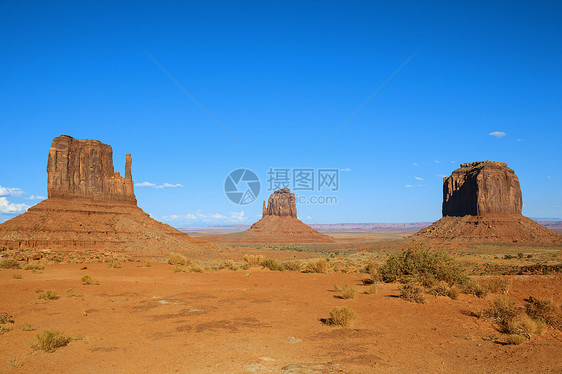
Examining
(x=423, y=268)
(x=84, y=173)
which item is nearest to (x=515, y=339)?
(x=423, y=268)

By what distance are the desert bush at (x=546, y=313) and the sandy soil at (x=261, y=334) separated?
0.69m

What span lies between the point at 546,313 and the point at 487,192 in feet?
283

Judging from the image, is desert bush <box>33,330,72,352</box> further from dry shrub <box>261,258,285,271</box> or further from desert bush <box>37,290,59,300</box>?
dry shrub <box>261,258,285,271</box>

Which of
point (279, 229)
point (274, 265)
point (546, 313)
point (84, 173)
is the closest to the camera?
point (546, 313)

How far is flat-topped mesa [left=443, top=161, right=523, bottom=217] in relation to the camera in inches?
3425

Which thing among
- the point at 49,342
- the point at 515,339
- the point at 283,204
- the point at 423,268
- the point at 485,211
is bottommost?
the point at 49,342

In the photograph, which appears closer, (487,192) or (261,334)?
(261,334)

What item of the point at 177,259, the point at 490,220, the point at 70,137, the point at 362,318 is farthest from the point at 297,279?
the point at 490,220

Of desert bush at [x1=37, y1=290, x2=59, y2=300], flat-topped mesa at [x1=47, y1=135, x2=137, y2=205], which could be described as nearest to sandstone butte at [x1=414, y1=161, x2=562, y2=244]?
flat-topped mesa at [x1=47, y1=135, x2=137, y2=205]

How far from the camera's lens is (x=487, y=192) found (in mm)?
87000

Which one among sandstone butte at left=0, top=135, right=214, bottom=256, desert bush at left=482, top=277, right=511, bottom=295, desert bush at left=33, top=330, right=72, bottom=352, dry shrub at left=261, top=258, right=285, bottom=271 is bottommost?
dry shrub at left=261, top=258, right=285, bottom=271

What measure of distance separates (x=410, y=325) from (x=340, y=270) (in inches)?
600

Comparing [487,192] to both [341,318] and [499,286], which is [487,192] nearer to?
[499,286]

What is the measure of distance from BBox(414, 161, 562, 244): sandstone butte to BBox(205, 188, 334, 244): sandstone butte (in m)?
42.8
